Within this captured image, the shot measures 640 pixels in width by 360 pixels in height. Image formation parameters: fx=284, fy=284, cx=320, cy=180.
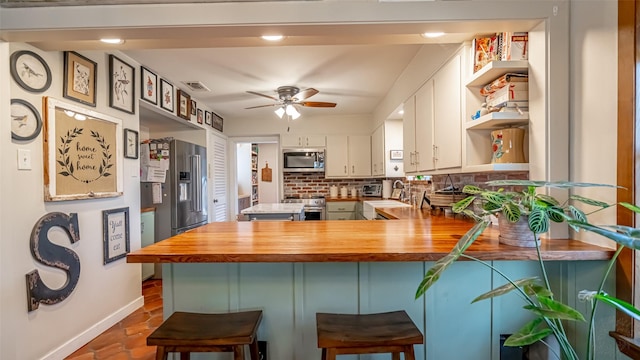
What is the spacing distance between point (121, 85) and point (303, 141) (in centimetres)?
290

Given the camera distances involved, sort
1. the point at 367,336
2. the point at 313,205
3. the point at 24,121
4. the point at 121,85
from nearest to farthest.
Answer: the point at 367,336, the point at 24,121, the point at 121,85, the point at 313,205

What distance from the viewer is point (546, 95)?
136 cm

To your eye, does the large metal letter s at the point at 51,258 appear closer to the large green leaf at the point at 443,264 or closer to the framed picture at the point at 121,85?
the framed picture at the point at 121,85

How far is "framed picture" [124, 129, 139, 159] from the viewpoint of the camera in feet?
8.21

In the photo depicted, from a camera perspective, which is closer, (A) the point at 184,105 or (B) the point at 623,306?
(B) the point at 623,306

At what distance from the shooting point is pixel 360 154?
16.4 feet

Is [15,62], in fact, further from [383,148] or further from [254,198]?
[254,198]

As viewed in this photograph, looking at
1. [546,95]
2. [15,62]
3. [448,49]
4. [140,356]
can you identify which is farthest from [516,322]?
[15,62]

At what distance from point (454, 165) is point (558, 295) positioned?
0.89 metres

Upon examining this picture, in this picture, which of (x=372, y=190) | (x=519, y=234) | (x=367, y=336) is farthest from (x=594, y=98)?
(x=372, y=190)

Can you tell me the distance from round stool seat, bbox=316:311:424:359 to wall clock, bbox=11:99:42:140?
2.02 meters

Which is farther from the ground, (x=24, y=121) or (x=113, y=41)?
(x=113, y=41)

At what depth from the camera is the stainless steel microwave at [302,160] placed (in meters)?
4.91

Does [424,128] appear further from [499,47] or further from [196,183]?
[196,183]
